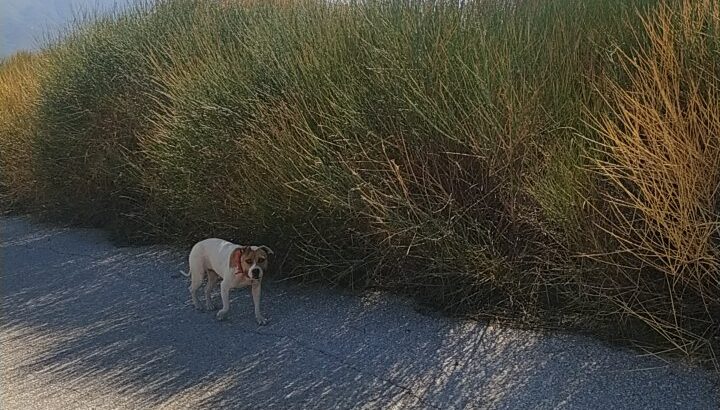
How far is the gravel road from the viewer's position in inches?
163

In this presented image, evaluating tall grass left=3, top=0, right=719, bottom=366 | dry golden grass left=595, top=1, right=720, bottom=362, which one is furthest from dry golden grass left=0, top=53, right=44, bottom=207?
dry golden grass left=595, top=1, right=720, bottom=362

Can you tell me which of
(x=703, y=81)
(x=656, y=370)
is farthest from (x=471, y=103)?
(x=656, y=370)

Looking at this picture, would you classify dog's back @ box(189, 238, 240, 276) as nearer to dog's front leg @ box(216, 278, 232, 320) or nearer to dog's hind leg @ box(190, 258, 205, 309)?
dog's hind leg @ box(190, 258, 205, 309)

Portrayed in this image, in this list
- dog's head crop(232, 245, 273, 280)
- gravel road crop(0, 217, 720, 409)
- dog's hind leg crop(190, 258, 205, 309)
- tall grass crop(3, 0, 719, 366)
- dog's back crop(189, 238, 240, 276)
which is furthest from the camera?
dog's hind leg crop(190, 258, 205, 309)

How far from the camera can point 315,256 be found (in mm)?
6254

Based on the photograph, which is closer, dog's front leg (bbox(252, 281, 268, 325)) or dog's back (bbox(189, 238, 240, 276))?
dog's front leg (bbox(252, 281, 268, 325))

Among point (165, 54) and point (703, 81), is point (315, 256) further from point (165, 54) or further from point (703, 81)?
point (165, 54)

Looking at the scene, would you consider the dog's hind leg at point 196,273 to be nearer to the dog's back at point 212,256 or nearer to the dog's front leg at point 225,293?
the dog's back at point 212,256

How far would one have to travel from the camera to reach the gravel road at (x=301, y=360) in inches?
163

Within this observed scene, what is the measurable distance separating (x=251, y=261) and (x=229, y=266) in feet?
0.70

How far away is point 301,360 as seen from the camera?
4.94 meters

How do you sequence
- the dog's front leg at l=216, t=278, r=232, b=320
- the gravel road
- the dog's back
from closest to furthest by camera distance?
1. the gravel road
2. the dog's front leg at l=216, t=278, r=232, b=320
3. the dog's back

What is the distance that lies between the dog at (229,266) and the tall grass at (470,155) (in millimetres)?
757

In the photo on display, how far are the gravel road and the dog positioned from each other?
0.65ft
